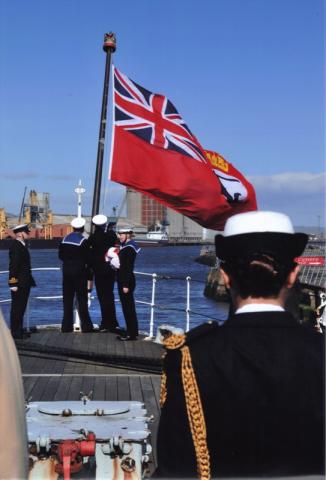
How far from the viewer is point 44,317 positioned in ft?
75.5

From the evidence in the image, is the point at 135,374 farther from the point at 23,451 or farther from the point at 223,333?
→ the point at 23,451

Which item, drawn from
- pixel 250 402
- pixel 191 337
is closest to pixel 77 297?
pixel 191 337

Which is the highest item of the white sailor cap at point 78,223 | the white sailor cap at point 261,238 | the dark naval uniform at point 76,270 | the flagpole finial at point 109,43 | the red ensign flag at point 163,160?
the flagpole finial at point 109,43

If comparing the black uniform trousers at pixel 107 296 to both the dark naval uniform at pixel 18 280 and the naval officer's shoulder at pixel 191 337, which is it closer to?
the dark naval uniform at pixel 18 280

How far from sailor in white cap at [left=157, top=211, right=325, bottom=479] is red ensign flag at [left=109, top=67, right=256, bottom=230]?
5584 mm

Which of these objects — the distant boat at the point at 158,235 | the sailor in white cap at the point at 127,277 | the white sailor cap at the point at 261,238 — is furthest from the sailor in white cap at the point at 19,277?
the distant boat at the point at 158,235

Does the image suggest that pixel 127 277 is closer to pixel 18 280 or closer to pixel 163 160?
pixel 18 280

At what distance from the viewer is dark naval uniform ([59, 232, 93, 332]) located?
9422mm

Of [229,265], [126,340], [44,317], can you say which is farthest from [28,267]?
[44,317]

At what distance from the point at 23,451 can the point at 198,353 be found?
664mm

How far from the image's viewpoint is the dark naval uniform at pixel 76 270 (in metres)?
9.42

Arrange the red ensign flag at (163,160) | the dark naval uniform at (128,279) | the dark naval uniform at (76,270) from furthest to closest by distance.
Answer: the dark naval uniform at (76,270) → the dark naval uniform at (128,279) → the red ensign flag at (163,160)

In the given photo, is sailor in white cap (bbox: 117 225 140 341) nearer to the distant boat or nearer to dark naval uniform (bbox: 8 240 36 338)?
dark naval uniform (bbox: 8 240 36 338)

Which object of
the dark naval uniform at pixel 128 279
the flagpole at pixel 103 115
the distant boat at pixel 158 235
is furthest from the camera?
the distant boat at pixel 158 235
